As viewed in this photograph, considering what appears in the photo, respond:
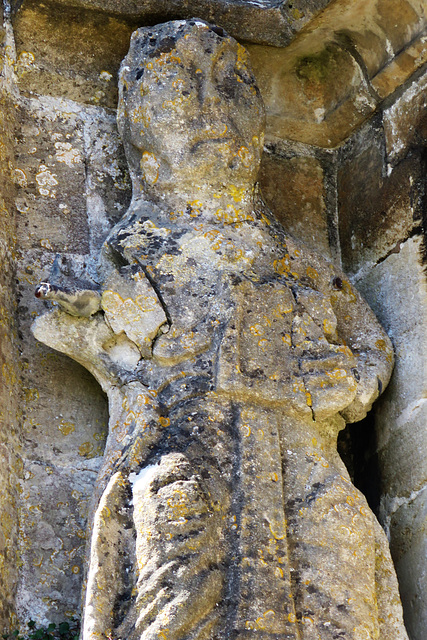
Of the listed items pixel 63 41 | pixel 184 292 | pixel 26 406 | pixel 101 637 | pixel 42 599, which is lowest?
pixel 101 637

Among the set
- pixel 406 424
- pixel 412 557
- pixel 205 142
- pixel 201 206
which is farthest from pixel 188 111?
pixel 412 557

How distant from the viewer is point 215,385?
3127 mm

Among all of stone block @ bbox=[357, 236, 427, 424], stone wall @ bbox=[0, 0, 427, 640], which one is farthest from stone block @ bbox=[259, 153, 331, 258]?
stone block @ bbox=[357, 236, 427, 424]

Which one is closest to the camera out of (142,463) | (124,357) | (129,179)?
(142,463)

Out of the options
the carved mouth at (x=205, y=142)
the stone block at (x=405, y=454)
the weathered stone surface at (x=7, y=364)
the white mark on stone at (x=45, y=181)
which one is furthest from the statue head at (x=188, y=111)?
the stone block at (x=405, y=454)

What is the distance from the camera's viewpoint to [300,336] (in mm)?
3299

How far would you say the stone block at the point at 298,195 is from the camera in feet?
13.2

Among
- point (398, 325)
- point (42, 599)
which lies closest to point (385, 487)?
point (398, 325)

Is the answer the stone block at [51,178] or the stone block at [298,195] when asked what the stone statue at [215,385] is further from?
the stone block at [298,195]

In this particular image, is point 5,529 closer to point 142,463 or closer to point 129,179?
point 142,463

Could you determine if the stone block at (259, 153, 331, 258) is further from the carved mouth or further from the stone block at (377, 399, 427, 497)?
the stone block at (377, 399, 427, 497)

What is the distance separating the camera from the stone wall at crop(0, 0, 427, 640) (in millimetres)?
3293

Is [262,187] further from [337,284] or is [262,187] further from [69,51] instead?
[69,51]

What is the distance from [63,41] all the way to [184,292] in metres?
1.14
